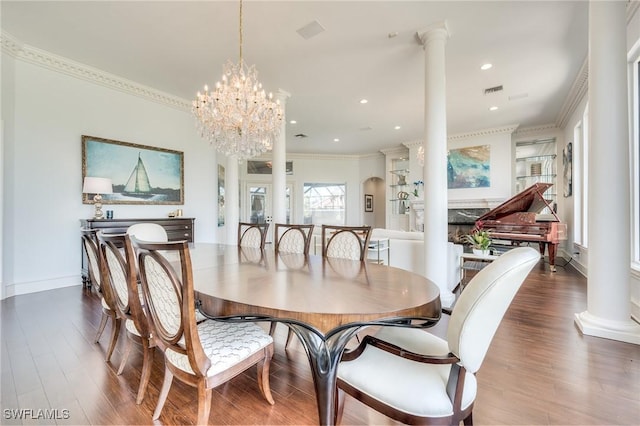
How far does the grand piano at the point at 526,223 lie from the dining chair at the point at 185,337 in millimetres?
5334

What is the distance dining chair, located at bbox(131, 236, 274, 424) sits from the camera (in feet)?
4.00

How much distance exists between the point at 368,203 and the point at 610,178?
309 inches

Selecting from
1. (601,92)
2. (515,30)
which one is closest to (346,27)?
(515,30)

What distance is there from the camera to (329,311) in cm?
114

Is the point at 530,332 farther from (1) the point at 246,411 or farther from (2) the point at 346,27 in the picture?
(2) the point at 346,27

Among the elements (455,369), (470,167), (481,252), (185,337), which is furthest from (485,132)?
(185,337)

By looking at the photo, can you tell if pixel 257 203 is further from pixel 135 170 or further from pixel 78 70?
pixel 78 70

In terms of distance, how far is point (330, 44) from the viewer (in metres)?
3.49

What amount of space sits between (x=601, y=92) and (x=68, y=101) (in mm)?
6371

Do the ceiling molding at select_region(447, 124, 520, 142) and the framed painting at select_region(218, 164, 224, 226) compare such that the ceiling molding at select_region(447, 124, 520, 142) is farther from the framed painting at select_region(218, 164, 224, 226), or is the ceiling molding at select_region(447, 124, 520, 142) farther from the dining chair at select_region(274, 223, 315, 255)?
the dining chair at select_region(274, 223, 315, 255)

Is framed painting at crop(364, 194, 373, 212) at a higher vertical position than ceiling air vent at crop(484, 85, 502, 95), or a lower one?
lower

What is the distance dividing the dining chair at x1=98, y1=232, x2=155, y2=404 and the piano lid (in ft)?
19.3

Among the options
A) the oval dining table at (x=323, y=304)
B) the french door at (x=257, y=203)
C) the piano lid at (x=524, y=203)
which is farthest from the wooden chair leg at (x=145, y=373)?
the french door at (x=257, y=203)

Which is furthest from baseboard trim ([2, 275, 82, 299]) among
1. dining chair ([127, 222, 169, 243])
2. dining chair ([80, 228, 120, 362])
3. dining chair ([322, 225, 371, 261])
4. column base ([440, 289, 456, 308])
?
column base ([440, 289, 456, 308])
